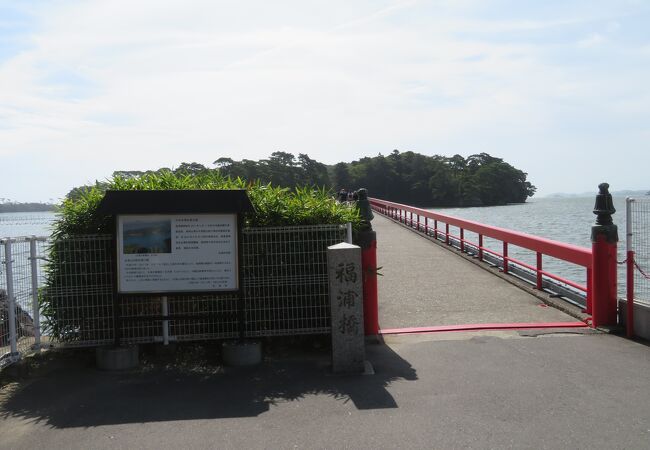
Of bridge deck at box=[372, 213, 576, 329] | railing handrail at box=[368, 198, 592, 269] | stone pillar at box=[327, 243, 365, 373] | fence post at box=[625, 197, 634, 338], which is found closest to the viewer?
stone pillar at box=[327, 243, 365, 373]

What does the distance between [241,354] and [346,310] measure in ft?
4.39

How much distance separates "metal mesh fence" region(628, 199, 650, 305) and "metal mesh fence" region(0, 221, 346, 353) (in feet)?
11.5

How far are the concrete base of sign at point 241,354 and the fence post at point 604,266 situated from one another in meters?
4.38

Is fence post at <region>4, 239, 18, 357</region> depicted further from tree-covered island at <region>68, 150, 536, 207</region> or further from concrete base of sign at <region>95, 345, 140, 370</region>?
tree-covered island at <region>68, 150, 536, 207</region>

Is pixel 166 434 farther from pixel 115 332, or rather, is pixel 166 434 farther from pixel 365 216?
pixel 365 216

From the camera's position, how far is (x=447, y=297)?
1058 cm

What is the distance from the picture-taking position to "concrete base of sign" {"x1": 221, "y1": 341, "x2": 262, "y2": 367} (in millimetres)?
6805

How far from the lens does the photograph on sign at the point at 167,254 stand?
263 inches

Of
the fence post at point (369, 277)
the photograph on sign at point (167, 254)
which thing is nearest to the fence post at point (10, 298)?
the photograph on sign at point (167, 254)

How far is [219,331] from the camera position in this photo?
7.24 meters

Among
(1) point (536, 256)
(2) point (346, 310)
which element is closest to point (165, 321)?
(2) point (346, 310)

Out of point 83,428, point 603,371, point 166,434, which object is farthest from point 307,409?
point 603,371

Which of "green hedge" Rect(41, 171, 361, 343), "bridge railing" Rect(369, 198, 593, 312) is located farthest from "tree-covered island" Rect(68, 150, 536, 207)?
"green hedge" Rect(41, 171, 361, 343)

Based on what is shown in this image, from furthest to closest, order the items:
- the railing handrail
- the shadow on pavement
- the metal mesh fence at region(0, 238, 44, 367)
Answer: the railing handrail, the metal mesh fence at region(0, 238, 44, 367), the shadow on pavement
